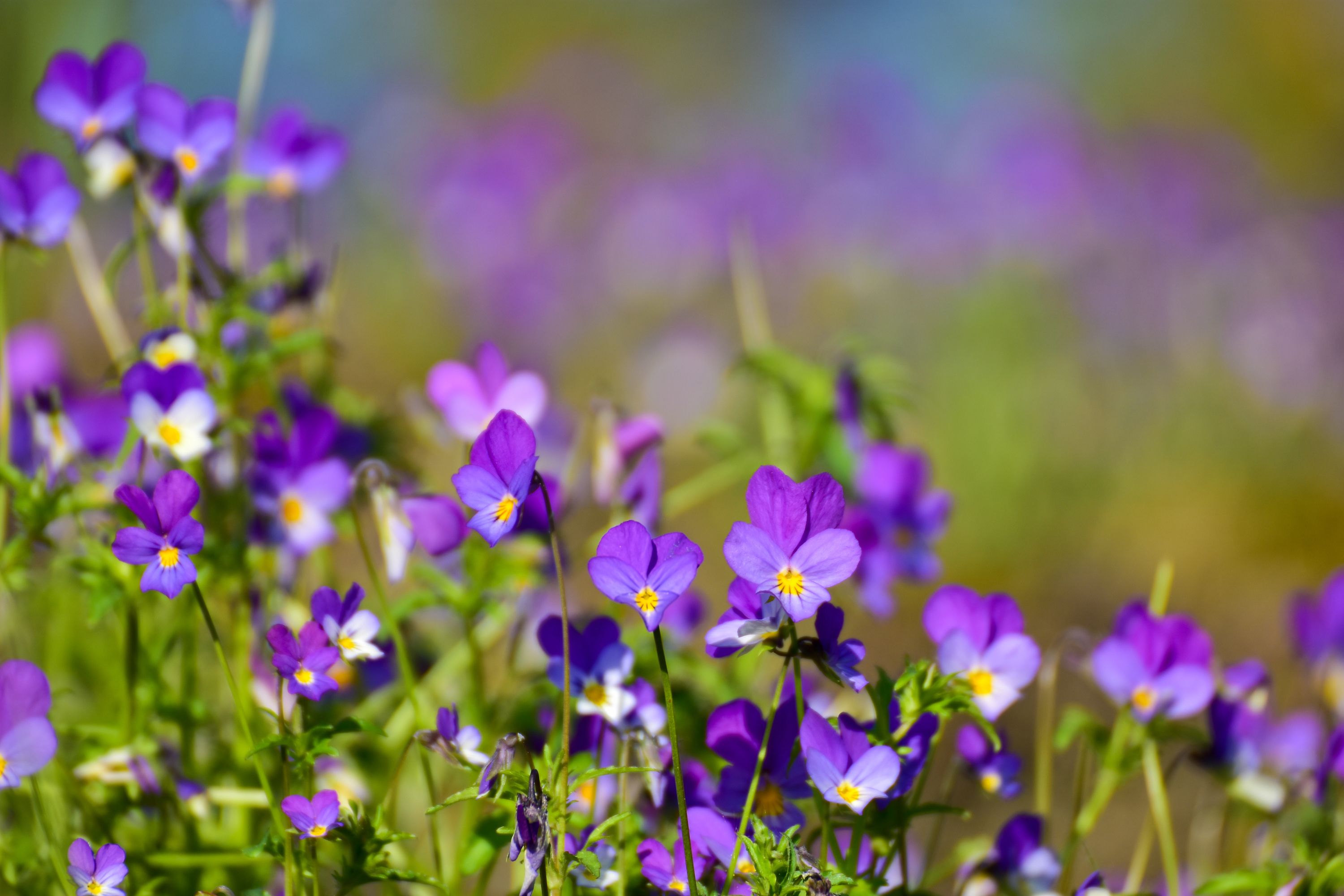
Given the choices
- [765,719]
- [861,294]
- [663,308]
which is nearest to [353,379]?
[663,308]

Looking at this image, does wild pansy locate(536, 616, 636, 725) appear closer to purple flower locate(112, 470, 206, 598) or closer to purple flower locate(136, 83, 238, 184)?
purple flower locate(112, 470, 206, 598)

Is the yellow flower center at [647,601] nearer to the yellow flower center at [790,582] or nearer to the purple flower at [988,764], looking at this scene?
the yellow flower center at [790,582]

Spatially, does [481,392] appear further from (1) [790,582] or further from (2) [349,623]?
(1) [790,582]

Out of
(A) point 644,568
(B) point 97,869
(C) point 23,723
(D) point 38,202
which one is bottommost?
(B) point 97,869

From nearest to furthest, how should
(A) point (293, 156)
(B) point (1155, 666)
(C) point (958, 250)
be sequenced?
(B) point (1155, 666), (A) point (293, 156), (C) point (958, 250)

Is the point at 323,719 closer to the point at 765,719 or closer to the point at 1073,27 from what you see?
the point at 765,719

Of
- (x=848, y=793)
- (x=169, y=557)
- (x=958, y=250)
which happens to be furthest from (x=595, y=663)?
(x=958, y=250)

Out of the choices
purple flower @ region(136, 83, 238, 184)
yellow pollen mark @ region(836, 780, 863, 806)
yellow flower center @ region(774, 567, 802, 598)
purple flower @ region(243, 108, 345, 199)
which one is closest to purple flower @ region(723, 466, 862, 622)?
yellow flower center @ region(774, 567, 802, 598)
